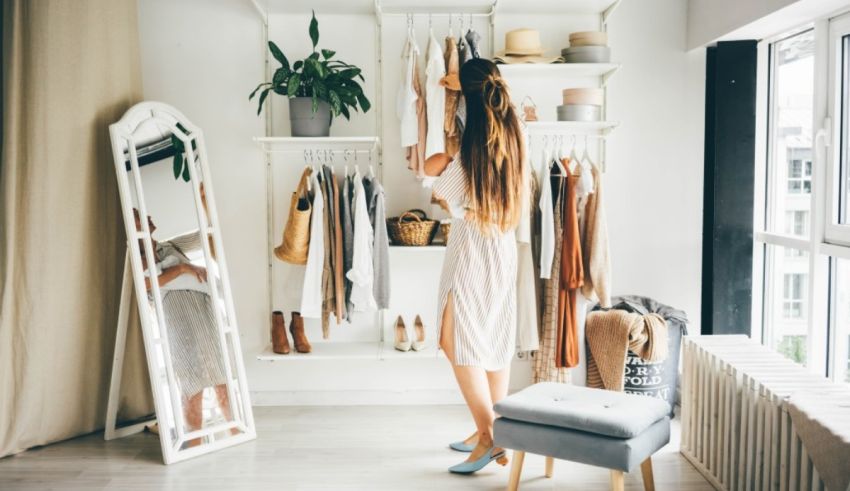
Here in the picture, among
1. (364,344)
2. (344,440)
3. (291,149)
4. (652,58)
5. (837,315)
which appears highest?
(652,58)

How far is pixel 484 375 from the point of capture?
10.7 feet

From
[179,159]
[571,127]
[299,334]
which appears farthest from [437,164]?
[179,159]

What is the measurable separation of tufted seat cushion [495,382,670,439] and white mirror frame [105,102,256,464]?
4.97 ft

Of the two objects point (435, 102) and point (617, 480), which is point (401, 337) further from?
point (617, 480)

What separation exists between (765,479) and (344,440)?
1.90m

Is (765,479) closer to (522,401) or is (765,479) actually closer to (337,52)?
(522,401)

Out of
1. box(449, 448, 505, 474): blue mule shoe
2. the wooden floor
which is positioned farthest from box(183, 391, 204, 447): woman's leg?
box(449, 448, 505, 474): blue mule shoe

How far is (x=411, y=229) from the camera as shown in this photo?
3.94 meters

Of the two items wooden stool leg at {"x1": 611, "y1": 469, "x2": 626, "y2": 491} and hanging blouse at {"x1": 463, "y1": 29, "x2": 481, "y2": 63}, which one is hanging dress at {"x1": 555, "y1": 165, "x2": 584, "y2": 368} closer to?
hanging blouse at {"x1": 463, "y1": 29, "x2": 481, "y2": 63}

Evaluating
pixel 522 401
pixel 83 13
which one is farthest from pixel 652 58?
pixel 83 13

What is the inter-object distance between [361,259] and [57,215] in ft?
4.75

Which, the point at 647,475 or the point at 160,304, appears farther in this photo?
the point at 160,304

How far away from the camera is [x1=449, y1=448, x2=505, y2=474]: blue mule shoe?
322 centimetres

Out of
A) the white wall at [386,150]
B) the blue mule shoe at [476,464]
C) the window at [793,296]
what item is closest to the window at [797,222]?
the window at [793,296]
